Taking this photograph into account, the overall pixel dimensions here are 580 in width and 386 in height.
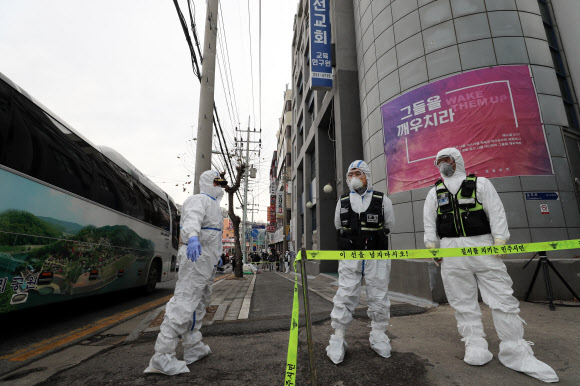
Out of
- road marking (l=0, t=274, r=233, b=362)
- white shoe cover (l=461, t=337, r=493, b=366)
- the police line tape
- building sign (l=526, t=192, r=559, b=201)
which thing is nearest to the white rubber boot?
the police line tape

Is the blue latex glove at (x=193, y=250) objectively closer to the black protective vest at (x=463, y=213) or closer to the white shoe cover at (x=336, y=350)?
→ the white shoe cover at (x=336, y=350)

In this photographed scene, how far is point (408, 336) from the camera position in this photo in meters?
3.32

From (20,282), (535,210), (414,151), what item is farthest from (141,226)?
(535,210)

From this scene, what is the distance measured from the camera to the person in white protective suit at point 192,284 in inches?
96.3

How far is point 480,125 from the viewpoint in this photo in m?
6.61

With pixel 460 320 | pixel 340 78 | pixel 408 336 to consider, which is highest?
pixel 340 78

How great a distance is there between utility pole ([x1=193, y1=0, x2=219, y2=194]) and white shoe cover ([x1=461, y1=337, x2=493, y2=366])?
5.04m

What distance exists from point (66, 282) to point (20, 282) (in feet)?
3.01

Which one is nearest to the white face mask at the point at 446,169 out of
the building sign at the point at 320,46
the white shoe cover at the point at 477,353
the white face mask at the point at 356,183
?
the white face mask at the point at 356,183

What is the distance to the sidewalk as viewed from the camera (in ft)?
7.38

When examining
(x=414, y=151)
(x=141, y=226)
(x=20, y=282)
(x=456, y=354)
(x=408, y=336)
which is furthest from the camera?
(x=414, y=151)

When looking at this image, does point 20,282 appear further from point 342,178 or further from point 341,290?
point 342,178

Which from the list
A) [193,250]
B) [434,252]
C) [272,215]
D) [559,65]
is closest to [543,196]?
[559,65]

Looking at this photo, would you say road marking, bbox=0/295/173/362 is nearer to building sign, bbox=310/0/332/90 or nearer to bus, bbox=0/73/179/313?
bus, bbox=0/73/179/313
